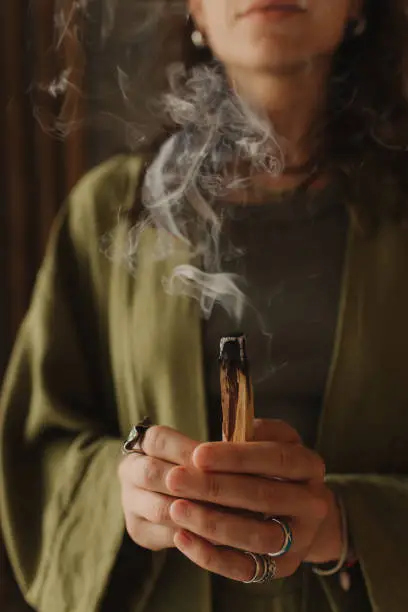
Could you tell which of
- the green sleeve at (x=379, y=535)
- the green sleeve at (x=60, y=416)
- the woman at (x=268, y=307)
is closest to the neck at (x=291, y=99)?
the woman at (x=268, y=307)

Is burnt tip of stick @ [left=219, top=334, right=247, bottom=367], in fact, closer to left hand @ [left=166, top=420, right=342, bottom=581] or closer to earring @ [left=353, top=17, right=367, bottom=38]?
left hand @ [left=166, top=420, right=342, bottom=581]

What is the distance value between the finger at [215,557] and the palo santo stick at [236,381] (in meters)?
0.07

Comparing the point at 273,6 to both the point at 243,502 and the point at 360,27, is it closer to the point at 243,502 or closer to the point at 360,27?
the point at 360,27

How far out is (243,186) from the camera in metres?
0.47

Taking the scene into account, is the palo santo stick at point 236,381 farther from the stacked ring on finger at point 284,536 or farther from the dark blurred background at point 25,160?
the dark blurred background at point 25,160

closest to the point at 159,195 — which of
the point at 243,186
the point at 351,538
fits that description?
the point at 243,186

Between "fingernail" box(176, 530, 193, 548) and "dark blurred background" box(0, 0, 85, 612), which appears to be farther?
"dark blurred background" box(0, 0, 85, 612)

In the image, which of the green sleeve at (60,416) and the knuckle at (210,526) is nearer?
the knuckle at (210,526)

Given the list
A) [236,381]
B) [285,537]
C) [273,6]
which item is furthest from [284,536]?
[273,6]

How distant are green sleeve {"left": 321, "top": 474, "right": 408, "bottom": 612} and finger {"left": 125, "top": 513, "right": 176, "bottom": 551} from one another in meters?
0.12

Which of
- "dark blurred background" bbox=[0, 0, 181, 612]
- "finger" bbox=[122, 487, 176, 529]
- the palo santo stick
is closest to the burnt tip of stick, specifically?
the palo santo stick

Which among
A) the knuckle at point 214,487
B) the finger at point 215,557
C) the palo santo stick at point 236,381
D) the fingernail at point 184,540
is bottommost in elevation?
the finger at point 215,557

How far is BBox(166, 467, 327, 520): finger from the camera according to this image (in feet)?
1.22

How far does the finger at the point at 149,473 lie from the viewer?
1.32 feet
